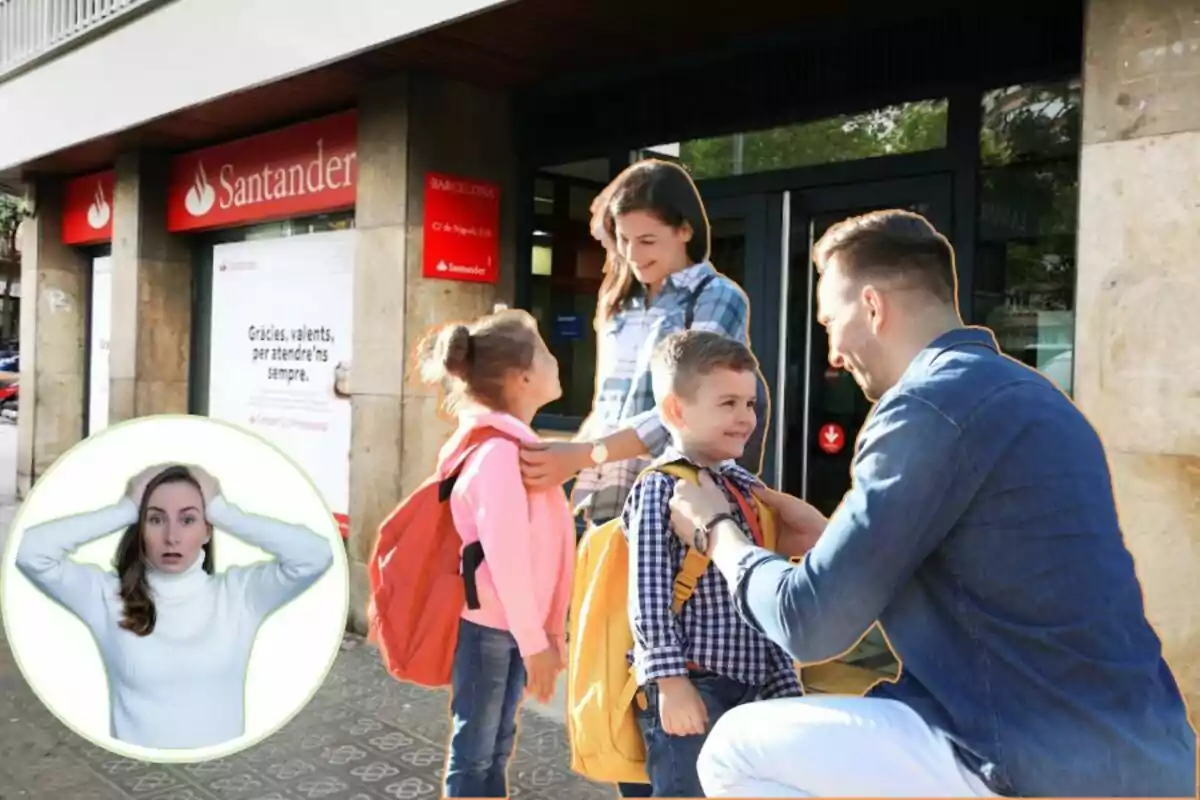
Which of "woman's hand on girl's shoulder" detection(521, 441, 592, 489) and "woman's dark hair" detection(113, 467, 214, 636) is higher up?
"woman's hand on girl's shoulder" detection(521, 441, 592, 489)

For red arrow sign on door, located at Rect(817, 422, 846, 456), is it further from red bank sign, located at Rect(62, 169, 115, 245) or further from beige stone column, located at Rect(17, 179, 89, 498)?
beige stone column, located at Rect(17, 179, 89, 498)

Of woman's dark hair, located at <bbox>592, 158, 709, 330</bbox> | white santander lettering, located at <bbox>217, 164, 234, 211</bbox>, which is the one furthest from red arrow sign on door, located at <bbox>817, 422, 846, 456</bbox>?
white santander lettering, located at <bbox>217, 164, 234, 211</bbox>

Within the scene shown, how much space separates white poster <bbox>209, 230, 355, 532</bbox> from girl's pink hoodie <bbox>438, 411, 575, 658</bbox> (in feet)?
11.9

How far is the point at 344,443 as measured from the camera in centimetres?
623

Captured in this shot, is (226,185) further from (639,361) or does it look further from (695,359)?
(695,359)

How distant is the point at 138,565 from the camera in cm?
213

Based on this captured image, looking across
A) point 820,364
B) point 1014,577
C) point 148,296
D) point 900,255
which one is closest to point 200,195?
point 148,296

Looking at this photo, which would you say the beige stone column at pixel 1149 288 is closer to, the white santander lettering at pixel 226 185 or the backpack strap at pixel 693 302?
the backpack strap at pixel 693 302

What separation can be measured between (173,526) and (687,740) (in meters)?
1.10

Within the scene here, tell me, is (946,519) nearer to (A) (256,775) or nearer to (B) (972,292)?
(B) (972,292)

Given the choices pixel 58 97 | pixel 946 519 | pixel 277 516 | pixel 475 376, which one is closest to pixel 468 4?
pixel 475 376

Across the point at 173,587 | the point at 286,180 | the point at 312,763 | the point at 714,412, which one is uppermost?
the point at 286,180

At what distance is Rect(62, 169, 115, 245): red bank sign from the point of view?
873 cm

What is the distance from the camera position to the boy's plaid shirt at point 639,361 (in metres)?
2.52
